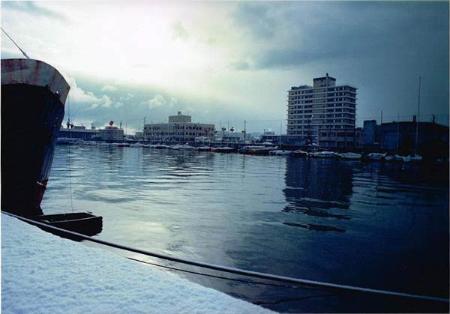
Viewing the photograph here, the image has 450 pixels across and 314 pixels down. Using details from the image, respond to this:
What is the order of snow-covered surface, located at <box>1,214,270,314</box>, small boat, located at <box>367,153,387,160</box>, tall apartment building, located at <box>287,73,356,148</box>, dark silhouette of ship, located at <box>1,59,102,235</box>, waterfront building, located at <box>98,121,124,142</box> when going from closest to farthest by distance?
snow-covered surface, located at <box>1,214,270,314</box> < dark silhouette of ship, located at <box>1,59,102,235</box> < small boat, located at <box>367,153,387,160</box> < tall apartment building, located at <box>287,73,356,148</box> < waterfront building, located at <box>98,121,124,142</box>

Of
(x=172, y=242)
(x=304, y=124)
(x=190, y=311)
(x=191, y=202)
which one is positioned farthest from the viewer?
(x=304, y=124)

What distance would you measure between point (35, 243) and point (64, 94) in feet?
27.2

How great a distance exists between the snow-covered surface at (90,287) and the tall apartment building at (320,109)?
115425 millimetres

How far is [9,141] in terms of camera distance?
35.1ft

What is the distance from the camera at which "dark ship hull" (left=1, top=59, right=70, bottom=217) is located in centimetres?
1059

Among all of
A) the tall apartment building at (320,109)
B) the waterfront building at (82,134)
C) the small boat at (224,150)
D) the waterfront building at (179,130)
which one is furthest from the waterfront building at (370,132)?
the waterfront building at (82,134)

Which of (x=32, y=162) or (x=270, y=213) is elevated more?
(x=32, y=162)

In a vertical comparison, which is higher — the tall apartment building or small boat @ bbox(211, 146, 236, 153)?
the tall apartment building

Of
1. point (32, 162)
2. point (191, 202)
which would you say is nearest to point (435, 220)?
point (191, 202)

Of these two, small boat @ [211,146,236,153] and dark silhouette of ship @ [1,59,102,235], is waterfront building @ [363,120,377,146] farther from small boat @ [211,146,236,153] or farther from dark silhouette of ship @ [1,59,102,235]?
dark silhouette of ship @ [1,59,102,235]

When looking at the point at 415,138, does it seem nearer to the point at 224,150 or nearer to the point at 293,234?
the point at 224,150

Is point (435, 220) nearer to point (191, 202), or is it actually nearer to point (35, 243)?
point (191, 202)

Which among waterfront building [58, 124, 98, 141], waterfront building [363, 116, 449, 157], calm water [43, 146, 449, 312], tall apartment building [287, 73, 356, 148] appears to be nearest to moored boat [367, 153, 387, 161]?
waterfront building [363, 116, 449, 157]

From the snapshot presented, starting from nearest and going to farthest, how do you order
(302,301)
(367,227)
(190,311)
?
(190,311), (302,301), (367,227)
